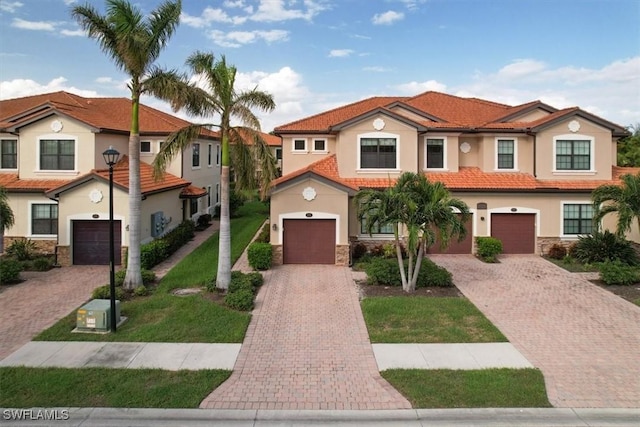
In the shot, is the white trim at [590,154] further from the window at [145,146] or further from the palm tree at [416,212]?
the window at [145,146]

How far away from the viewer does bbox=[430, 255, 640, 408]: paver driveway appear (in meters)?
9.41

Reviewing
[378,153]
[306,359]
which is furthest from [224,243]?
[378,153]

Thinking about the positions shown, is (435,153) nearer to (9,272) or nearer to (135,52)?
(135,52)

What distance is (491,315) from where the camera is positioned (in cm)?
1378

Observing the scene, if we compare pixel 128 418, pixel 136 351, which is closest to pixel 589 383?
pixel 128 418

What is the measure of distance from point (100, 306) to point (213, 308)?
302 cm

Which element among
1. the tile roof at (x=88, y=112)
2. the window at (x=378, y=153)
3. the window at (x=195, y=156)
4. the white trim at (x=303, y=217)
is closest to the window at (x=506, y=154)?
the window at (x=378, y=153)

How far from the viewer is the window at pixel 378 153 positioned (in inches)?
894

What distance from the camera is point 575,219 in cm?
2264

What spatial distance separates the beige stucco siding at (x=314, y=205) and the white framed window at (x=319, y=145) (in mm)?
5482

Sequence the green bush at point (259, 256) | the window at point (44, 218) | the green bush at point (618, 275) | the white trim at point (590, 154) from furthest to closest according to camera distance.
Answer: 1. the white trim at point (590, 154)
2. the window at point (44, 218)
3. the green bush at point (259, 256)
4. the green bush at point (618, 275)

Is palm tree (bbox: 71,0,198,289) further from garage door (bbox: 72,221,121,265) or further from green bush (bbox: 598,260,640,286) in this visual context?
green bush (bbox: 598,260,640,286)

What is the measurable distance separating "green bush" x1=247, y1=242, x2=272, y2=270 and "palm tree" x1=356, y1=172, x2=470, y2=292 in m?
4.73

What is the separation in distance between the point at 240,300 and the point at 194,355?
3.47 m
